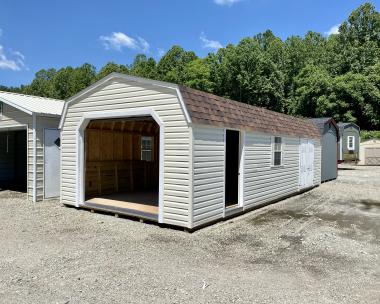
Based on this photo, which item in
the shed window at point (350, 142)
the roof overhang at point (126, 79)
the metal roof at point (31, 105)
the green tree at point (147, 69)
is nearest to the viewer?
the roof overhang at point (126, 79)

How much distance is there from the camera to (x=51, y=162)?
10.6 metres

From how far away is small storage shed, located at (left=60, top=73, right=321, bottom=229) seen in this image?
6.81m

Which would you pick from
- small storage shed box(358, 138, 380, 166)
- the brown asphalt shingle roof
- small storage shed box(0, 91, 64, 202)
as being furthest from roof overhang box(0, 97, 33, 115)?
small storage shed box(358, 138, 380, 166)

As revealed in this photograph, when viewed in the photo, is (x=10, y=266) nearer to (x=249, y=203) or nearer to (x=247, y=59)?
(x=249, y=203)

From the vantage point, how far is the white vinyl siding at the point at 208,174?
6734 mm

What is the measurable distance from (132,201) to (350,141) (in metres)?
24.2

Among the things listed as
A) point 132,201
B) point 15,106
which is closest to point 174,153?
point 132,201

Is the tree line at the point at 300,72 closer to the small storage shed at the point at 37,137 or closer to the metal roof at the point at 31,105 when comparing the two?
the metal roof at the point at 31,105

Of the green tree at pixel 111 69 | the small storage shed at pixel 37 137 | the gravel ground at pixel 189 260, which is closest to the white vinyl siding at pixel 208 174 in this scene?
the gravel ground at pixel 189 260

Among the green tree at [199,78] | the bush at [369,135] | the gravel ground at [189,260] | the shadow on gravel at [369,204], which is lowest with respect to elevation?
the shadow on gravel at [369,204]

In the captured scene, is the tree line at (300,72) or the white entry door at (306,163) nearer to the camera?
the white entry door at (306,163)

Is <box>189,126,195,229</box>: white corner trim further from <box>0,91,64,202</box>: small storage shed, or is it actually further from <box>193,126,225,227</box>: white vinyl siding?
<box>0,91,64,202</box>: small storage shed

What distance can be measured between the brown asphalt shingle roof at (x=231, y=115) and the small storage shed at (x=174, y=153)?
3 cm

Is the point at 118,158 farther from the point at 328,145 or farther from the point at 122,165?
the point at 328,145
